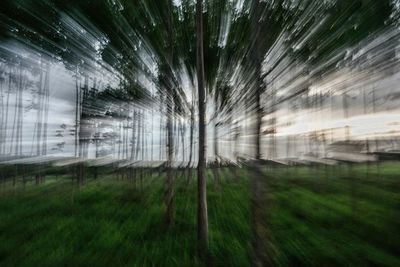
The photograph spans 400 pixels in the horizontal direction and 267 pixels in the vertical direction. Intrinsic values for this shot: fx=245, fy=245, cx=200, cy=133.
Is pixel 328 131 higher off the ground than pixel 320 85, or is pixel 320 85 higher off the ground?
pixel 320 85

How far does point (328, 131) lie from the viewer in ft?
34.2

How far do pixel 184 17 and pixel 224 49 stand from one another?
125cm

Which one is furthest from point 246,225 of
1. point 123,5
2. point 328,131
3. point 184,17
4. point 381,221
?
point 328,131

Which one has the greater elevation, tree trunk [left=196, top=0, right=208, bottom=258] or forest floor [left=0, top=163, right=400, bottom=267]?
tree trunk [left=196, top=0, right=208, bottom=258]

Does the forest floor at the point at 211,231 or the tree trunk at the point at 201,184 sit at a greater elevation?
the tree trunk at the point at 201,184

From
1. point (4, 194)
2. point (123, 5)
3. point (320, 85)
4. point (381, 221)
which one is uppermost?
point (123, 5)

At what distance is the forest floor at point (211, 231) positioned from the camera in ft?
14.3

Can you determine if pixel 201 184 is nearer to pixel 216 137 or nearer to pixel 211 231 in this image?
pixel 211 231

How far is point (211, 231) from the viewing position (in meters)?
5.46

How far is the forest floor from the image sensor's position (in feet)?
14.3

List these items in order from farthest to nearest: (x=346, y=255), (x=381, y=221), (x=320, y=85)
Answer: (x=381, y=221), (x=320, y=85), (x=346, y=255)

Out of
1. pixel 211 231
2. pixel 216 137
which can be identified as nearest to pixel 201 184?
pixel 211 231

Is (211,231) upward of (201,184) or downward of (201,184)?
downward

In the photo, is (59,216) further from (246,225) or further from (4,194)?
(4,194)
